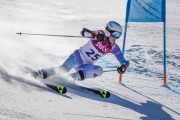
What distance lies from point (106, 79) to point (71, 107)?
7.26 feet

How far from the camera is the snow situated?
5.77 meters

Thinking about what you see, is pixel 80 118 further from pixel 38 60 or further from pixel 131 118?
pixel 38 60

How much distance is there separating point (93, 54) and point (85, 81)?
0.58 m

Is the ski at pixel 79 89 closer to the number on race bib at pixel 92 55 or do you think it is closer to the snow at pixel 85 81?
the snow at pixel 85 81

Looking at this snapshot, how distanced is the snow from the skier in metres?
0.35

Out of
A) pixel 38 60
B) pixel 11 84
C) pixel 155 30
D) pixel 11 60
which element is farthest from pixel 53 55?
pixel 155 30

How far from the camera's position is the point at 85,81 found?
7.57 meters

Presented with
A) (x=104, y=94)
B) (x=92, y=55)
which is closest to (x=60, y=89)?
(x=104, y=94)

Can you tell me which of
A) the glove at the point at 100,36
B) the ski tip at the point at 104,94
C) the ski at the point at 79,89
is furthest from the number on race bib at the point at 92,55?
the ski tip at the point at 104,94

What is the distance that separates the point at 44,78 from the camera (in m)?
6.89

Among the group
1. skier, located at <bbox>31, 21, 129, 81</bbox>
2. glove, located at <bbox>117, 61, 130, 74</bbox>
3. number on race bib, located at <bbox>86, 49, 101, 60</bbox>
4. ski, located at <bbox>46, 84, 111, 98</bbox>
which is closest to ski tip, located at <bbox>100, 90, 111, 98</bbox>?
ski, located at <bbox>46, 84, 111, 98</bbox>

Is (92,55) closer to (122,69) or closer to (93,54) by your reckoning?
(93,54)

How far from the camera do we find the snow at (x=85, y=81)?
5766 millimetres

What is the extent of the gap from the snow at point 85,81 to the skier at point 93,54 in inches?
13.6
